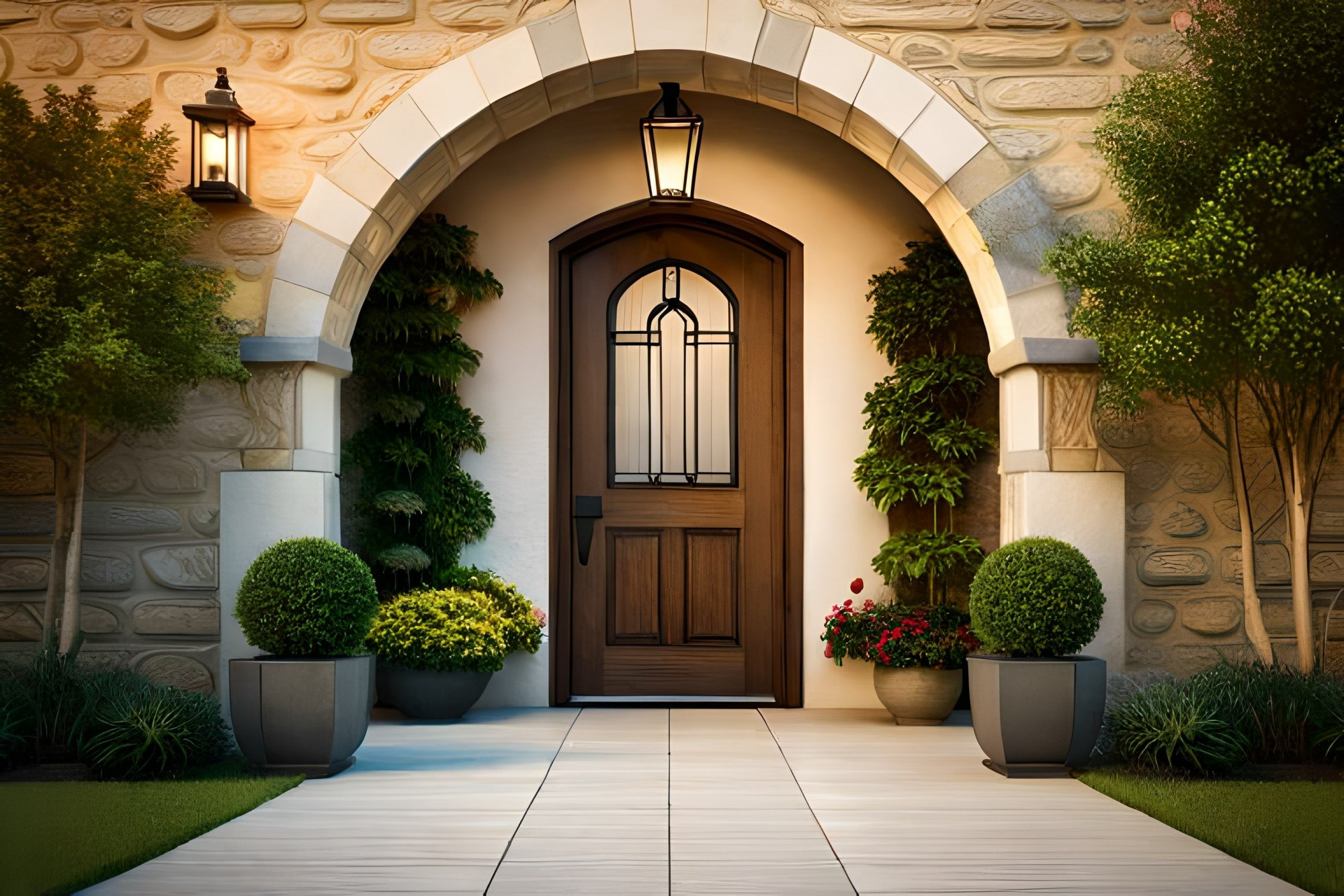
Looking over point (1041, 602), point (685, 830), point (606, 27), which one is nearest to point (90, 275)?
point (606, 27)

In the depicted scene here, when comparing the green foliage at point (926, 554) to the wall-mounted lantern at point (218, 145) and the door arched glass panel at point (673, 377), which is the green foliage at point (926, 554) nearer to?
the door arched glass panel at point (673, 377)

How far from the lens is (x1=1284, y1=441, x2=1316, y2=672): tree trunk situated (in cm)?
500

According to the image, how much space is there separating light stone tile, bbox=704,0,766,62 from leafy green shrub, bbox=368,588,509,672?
9.45ft

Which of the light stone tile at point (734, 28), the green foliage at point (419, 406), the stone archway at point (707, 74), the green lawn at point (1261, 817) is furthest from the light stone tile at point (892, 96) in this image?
the green lawn at point (1261, 817)

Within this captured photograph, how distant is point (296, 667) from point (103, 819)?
91 centimetres

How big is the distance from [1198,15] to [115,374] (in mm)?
4400

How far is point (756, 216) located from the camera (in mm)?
6754

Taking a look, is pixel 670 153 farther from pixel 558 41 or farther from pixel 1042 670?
pixel 1042 670

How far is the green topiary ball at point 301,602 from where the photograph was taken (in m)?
4.61

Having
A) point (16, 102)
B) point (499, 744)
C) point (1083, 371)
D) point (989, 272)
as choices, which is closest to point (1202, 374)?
point (1083, 371)

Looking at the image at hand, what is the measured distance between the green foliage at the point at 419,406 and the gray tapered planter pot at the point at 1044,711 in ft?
9.89

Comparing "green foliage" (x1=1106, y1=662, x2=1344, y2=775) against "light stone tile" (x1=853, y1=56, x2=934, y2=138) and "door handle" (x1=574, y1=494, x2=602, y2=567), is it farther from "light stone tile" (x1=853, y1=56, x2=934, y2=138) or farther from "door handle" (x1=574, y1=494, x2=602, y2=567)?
"door handle" (x1=574, y1=494, x2=602, y2=567)

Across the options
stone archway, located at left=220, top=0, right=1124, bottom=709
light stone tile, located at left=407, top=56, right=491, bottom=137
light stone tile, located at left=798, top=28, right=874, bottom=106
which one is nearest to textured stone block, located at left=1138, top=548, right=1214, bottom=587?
stone archway, located at left=220, top=0, right=1124, bottom=709

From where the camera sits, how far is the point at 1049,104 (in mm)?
5484
